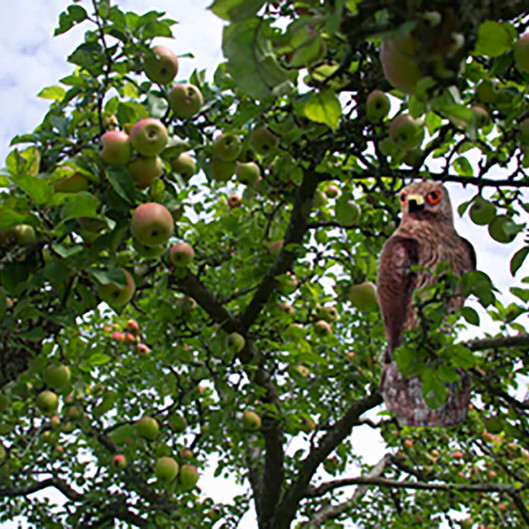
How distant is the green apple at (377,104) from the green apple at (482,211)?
668 mm

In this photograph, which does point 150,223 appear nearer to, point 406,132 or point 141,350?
point 406,132

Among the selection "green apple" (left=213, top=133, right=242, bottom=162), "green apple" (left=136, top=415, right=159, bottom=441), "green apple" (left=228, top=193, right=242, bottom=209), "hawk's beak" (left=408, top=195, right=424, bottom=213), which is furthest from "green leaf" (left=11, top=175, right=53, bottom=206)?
"green apple" (left=228, top=193, right=242, bottom=209)

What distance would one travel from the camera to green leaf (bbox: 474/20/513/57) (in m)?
0.88

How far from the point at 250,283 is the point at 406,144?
85.4 inches

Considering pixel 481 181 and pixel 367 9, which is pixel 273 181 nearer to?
pixel 481 181

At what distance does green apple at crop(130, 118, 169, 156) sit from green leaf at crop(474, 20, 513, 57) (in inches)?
44.3

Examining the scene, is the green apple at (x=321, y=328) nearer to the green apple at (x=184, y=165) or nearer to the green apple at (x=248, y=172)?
the green apple at (x=248, y=172)

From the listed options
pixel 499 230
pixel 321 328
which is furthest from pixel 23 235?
pixel 321 328

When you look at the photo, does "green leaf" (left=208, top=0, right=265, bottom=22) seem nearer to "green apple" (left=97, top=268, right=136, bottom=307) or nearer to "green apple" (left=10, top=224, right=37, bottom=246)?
"green apple" (left=10, top=224, right=37, bottom=246)

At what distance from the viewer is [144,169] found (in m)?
1.79

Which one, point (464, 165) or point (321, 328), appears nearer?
A: point (464, 165)

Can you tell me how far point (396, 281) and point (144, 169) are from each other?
980 millimetres

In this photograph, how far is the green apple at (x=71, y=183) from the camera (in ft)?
5.57

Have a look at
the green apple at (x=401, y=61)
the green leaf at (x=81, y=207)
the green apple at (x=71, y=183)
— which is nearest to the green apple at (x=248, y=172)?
the green apple at (x=71, y=183)
